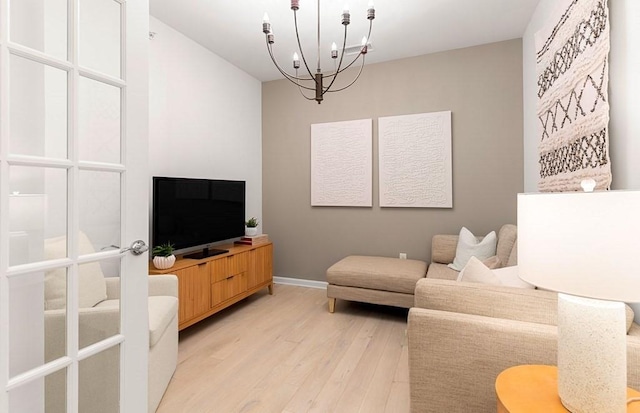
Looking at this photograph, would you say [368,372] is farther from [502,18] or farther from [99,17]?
[502,18]

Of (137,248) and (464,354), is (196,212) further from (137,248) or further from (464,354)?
(464,354)

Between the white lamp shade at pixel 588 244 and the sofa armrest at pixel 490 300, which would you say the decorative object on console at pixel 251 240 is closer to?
the sofa armrest at pixel 490 300

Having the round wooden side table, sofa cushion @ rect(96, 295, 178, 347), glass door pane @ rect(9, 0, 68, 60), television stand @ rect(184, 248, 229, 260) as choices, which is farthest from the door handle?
television stand @ rect(184, 248, 229, 260)

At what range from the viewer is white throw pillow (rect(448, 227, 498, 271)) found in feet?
9.39

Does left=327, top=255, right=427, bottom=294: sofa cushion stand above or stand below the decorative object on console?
below

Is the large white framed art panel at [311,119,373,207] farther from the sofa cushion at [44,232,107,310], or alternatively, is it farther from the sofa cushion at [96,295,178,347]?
the sofa cushion at [44,232,107,310]

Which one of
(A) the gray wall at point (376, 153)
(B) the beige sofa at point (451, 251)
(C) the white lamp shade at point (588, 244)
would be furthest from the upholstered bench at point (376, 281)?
(C) the white lamp shade at point (588, 244)

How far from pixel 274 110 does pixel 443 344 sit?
3.65m

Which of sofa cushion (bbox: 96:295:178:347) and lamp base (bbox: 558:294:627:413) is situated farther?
sofa cushion (bbox: 96:295:178:347)

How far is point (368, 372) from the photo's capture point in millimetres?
2096

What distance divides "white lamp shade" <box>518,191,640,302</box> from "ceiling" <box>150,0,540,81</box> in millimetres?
2326

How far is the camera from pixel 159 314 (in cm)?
178

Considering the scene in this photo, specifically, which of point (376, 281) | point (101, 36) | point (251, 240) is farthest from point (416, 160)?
point (101, 36)

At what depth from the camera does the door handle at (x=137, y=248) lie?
1245mm
